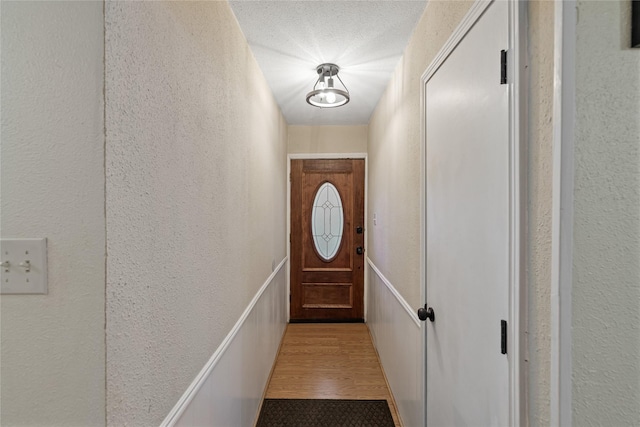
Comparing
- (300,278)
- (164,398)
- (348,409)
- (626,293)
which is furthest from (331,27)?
(300,278)

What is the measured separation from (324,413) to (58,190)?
214cm

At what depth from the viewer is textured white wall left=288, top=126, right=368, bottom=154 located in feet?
12.2

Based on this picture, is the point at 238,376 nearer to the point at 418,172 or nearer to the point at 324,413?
the point at 324,413

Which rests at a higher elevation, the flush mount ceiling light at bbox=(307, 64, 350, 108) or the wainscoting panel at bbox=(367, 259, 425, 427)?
the flush mount ceiling light at bbox=(307, 64, 350, 108)

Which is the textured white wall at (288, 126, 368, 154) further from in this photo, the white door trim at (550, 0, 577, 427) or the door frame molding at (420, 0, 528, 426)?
the white door trim at (550, 0, 577, 427)

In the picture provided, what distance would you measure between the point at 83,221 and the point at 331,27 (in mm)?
1599

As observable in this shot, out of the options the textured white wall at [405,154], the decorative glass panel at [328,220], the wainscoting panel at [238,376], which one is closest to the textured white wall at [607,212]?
the textured white wall at [405,154]

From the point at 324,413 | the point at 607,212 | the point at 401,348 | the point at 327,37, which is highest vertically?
the point at 327,37

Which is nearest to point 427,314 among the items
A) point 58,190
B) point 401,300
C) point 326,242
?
point 401,300

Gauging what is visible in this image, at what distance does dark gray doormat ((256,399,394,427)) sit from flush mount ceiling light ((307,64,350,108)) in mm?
2244

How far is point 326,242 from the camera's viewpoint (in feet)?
12.5

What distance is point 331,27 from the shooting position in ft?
5.62

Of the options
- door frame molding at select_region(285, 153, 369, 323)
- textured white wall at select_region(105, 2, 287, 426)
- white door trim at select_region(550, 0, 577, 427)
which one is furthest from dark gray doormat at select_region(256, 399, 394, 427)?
white door trim at select_region(550, 0, 577, 427)

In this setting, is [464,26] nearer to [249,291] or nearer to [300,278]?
[249,291]
